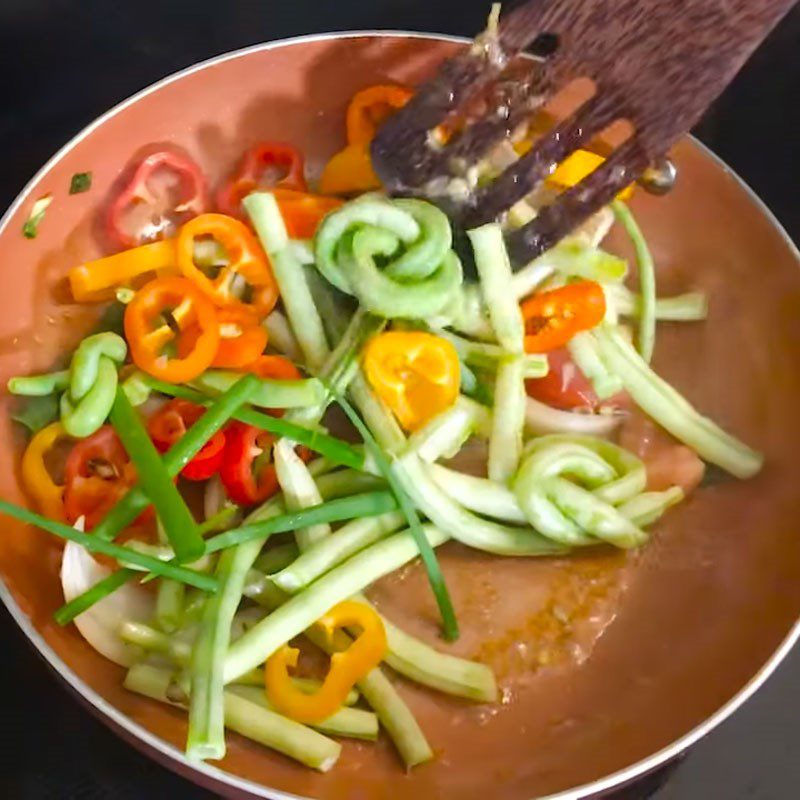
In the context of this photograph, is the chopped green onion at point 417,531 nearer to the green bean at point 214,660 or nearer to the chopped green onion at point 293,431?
the chopped green onion at point 293,431

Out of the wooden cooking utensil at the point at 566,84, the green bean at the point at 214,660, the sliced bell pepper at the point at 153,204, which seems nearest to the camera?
the green bean at the point at 214,660

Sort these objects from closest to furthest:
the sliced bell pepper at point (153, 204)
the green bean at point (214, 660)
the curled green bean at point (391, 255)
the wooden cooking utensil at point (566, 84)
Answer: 1. the green bean at point (214, 660)
2. the wooden cooking utensil at point (566, 84)
3. the curled green bean at point (391, 255)
4. the sliced bell pepper at point (153, 204)

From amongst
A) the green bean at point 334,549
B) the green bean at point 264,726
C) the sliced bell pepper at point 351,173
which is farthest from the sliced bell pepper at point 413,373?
the green bean at point 264,726

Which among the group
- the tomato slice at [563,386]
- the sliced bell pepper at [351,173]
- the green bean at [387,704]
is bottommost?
the green bean at [387,704]

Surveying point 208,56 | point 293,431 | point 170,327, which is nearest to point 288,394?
point 293,431

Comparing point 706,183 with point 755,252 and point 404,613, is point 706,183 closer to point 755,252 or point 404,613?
point 755,252

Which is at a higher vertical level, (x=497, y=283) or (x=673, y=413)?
(x=497, y=283)

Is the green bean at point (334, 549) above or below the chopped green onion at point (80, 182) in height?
below

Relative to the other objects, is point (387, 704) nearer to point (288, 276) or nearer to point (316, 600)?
point (316, 600)
